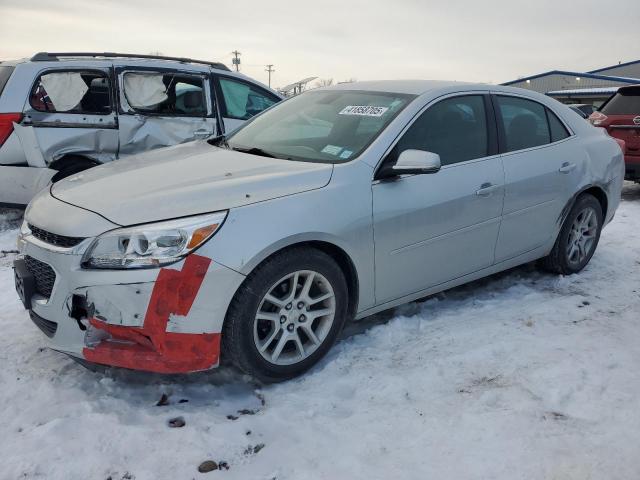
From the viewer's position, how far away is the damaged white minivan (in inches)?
206

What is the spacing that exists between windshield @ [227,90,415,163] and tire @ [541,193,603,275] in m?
1.83

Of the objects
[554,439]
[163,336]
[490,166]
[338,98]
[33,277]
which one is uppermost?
[338,98]

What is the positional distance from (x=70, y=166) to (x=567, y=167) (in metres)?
4.56

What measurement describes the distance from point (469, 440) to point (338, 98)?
7.79 ft

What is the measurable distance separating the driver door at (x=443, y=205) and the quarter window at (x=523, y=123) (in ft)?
0.55

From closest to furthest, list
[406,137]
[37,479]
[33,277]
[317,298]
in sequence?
[37,479] < [33,277] < [317,298] < [406,137]

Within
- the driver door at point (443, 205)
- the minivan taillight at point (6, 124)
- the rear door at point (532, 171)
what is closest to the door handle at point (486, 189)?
the driver door at point (443, 205)

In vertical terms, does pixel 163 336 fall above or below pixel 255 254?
below

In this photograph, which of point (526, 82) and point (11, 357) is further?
point (526, 82)

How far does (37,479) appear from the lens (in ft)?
7.04

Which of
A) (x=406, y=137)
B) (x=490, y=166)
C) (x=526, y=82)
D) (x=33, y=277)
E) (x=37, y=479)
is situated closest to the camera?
(x=37, y=479)

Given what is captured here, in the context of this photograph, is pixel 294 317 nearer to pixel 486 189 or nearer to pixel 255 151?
pixel 255 151

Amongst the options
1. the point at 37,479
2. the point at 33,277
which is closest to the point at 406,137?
the point at 33,277

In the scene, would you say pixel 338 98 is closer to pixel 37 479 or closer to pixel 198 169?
pixel 198 169
